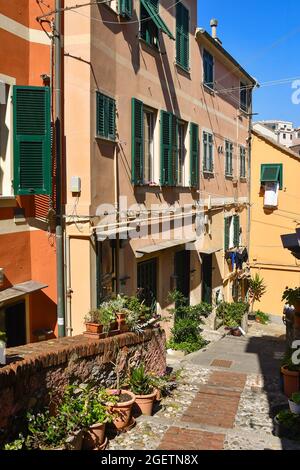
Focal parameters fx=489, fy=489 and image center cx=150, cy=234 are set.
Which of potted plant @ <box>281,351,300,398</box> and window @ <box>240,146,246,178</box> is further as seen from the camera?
window @ <box>240,146,246,178</box>

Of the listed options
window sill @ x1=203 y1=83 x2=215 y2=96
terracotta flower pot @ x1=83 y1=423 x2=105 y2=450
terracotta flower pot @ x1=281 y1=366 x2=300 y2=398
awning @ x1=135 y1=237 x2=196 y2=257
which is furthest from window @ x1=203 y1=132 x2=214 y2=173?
terracotta flower pot @ x1=83 y1=423 x2=105 y2=450

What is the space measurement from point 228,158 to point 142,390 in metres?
13.8

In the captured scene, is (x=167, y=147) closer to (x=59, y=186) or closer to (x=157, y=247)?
(x=157, y=247)

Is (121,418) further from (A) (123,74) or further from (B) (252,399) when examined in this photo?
(A) (123,74)

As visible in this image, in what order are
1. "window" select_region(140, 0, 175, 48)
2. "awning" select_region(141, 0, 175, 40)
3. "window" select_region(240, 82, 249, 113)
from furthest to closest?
1. "window" select_region(240, 82, 249, 113)
2. "window" select_region(140, 0, 175, 48)
3. "awning" select_region(141, 0, 175, 40)

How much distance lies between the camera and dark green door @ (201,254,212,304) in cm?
1806

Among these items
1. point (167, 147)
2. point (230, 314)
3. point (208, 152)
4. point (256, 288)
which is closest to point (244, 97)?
point (208, 152)

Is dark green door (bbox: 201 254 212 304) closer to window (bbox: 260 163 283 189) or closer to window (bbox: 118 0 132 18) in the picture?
window (bbox: 260 163 283 189)

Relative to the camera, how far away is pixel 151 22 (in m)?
11.9

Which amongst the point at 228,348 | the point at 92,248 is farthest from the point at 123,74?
the point at 228,348

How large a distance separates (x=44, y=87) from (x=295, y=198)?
16.9 meters

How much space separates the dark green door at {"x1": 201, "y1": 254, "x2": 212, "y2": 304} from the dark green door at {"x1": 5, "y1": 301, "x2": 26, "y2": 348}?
9.96 metres

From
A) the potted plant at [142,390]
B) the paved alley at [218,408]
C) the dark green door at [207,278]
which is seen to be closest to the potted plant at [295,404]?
the paved alley at [218,408]

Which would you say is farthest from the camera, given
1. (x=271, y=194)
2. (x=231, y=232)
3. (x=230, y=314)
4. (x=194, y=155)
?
(x=271, y=194)
